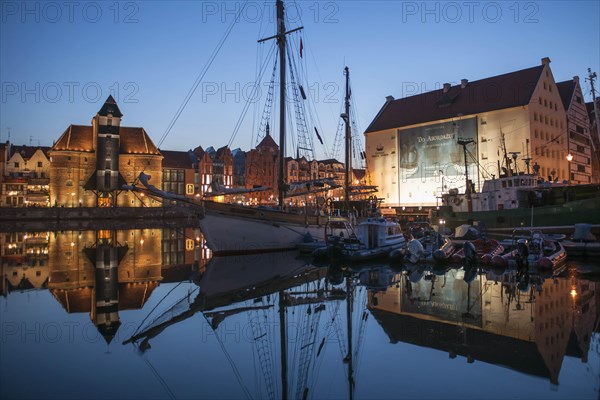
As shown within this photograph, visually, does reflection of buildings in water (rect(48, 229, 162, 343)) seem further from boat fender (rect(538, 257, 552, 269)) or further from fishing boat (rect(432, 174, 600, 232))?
fishing boat (rect(432, 174, 600, 232))

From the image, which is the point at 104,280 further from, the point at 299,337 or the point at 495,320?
the point at 495,320

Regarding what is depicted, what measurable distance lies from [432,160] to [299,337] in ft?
158

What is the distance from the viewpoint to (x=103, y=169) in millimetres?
81625

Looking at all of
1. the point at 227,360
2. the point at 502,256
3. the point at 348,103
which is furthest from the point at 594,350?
the point at 348,103

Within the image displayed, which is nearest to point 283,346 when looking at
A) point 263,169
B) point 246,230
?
point 246,230

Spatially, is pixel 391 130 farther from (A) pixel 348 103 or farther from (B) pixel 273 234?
(B) pixel 273 234

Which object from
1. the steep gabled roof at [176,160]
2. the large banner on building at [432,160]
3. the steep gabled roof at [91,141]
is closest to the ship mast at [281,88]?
the large banner on building at [432,160]

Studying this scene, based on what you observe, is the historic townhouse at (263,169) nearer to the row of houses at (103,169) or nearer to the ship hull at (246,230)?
the row of houses at (103,169)

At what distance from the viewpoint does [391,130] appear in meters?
61.0

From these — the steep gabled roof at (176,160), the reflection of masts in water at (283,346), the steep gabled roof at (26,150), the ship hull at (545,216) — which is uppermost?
the steep gabled roof at (26,150)

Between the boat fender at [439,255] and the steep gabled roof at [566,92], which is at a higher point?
the steep gabled roof at [566,92]

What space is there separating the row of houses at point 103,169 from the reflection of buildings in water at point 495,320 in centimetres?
5604

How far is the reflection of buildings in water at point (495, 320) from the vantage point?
340 inches

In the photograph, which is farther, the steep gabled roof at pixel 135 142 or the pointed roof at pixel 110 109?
the steep gabled roof at pixel 135 142
